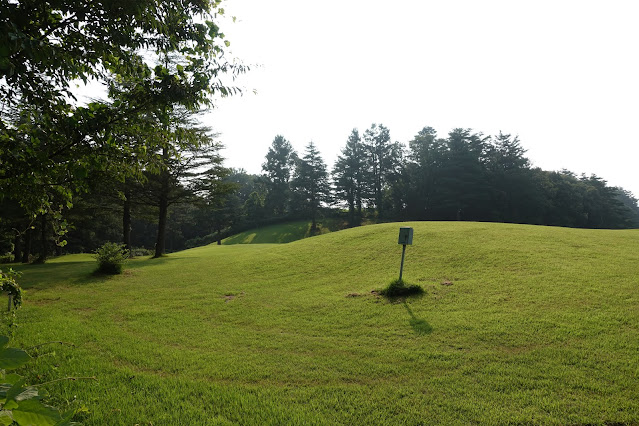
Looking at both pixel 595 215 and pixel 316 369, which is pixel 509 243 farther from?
pixel 595 215

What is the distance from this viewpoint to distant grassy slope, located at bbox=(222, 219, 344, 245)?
42.5 metres

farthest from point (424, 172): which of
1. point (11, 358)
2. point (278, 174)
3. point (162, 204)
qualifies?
point (11, 358)

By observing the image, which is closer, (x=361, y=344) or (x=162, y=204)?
(x=361, y=344)

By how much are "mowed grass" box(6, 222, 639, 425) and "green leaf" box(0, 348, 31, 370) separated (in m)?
3.00

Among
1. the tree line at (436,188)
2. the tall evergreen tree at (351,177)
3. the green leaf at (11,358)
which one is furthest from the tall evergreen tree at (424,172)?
the green leaf at (11,358)

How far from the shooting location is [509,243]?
12.9 metres

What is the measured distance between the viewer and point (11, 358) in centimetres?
106

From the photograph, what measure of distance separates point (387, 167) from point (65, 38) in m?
51.4

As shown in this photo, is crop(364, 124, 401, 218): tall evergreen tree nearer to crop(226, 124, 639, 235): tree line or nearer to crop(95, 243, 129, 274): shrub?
crop(226, 124, 639, 235): tree line

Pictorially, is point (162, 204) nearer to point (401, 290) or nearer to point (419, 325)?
point (401, 290)

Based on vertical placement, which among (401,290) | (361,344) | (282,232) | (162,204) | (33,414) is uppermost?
(162,204)

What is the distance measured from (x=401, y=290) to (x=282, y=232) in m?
37.0

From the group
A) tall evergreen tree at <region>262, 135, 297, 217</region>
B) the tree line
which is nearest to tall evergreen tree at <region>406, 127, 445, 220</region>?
the tree line

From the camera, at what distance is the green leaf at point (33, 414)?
94 cm
